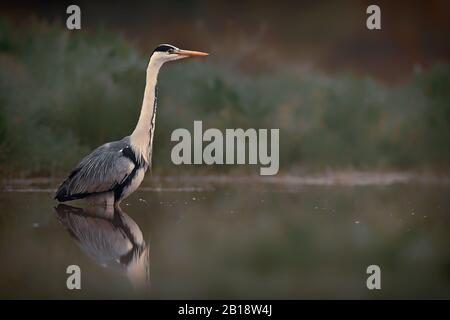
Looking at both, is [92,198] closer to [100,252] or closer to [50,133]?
[100,252]

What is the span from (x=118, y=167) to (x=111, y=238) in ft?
3.38

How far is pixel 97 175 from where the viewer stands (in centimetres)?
716

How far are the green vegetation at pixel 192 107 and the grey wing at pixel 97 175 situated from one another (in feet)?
6.78

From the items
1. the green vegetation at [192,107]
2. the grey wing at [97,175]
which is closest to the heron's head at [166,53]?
the grey wing at [97,175]

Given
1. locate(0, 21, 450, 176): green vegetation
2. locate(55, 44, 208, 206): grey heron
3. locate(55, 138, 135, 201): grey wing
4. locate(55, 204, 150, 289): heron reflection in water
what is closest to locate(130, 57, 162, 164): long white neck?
locate(55, 44, 208, 206): grey heron

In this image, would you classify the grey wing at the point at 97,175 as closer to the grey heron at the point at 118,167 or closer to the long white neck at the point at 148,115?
the grey heron at the point at 118,167

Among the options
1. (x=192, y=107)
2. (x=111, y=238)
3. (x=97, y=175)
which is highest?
(x=192, y=107)

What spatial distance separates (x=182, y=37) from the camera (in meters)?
10.5

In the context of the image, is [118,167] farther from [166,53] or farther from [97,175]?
[166,53]

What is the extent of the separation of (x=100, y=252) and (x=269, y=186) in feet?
11.6

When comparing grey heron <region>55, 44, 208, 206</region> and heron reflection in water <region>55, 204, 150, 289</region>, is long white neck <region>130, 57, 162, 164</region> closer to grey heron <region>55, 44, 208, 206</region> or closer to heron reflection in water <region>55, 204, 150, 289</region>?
grey heron <region>55, 44, 208, 206</region>

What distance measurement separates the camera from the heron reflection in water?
18.5ft

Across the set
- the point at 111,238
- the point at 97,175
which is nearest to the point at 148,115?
the point at 97,175

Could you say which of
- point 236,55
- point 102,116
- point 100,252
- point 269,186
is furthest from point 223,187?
point 100,252
